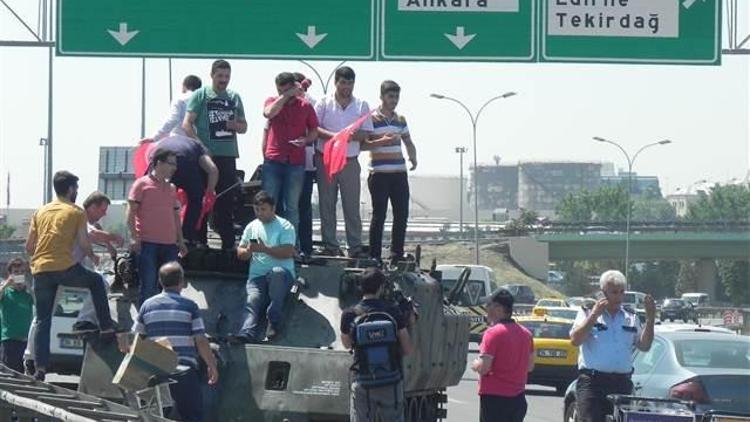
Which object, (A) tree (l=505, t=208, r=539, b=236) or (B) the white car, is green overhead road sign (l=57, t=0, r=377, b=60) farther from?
(A) tree (l=505, t=208, r=539, b=236)

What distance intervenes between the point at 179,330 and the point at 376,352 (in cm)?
138

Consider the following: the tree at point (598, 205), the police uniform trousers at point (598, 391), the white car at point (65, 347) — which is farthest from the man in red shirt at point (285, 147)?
the tree at point (598, 205)

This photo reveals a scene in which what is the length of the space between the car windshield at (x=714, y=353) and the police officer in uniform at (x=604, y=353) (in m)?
3.22

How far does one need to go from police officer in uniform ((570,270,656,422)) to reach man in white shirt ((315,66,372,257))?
2805 mm

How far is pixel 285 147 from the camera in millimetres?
14898

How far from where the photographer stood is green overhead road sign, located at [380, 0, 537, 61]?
779 inches

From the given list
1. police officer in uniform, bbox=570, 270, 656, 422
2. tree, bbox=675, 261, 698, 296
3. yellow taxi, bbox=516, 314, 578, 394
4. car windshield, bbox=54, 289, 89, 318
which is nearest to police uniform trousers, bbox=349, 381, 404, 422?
police officer in uniform, bbox=570, 270, 656, 422

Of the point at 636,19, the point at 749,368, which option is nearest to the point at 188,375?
the point at 749,368

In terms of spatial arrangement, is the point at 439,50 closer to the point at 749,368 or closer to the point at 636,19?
the point at 636,19

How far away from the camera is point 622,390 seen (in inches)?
530

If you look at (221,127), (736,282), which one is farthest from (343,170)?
(736,282)

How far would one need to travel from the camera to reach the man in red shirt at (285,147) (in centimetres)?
1489

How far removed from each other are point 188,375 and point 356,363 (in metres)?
1.18

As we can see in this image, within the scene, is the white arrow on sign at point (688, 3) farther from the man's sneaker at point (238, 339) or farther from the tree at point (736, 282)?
the tree at point (736, 282)
